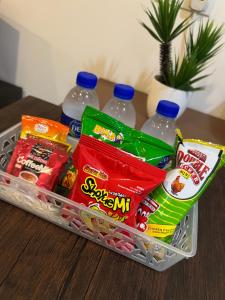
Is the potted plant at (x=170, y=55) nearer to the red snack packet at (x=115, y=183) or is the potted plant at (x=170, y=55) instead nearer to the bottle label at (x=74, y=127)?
the bottle label at (x=74, y=127)

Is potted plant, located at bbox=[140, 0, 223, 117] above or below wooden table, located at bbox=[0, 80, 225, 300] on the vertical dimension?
above

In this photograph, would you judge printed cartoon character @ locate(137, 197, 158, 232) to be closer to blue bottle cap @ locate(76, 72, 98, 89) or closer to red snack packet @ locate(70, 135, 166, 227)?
red snack packet @ locate(70, 135, 166, 227)

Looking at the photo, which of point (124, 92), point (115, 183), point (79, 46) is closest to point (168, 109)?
point (124, 92)

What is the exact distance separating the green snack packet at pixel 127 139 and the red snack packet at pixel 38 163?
2.7 inches

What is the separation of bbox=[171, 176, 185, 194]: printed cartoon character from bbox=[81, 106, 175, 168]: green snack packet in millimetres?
50

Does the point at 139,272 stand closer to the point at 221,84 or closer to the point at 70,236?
the point at 70,236

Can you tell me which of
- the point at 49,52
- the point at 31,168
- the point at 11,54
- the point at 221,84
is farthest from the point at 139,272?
the point at 11,54

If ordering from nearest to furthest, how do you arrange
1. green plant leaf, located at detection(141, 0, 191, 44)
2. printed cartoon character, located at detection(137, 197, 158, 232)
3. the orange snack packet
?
printed cartoon character, located at detection(137, 197, 158, 232) < the orange snack packet < green plant leaf, located at detection(141, 0, 191, 44)

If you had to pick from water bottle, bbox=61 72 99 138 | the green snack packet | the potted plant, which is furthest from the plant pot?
the green snack packet

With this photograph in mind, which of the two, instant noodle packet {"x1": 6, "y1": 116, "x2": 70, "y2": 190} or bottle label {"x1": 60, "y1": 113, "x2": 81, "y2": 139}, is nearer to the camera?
instant noodle packet {"x1": 6, "y1": 116, "x2": 70, "y2": 190}

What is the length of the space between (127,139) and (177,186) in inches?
4.7

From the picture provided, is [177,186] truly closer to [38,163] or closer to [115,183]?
[115,183]

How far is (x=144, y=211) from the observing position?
1.73 ft

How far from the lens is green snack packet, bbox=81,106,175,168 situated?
541mm
